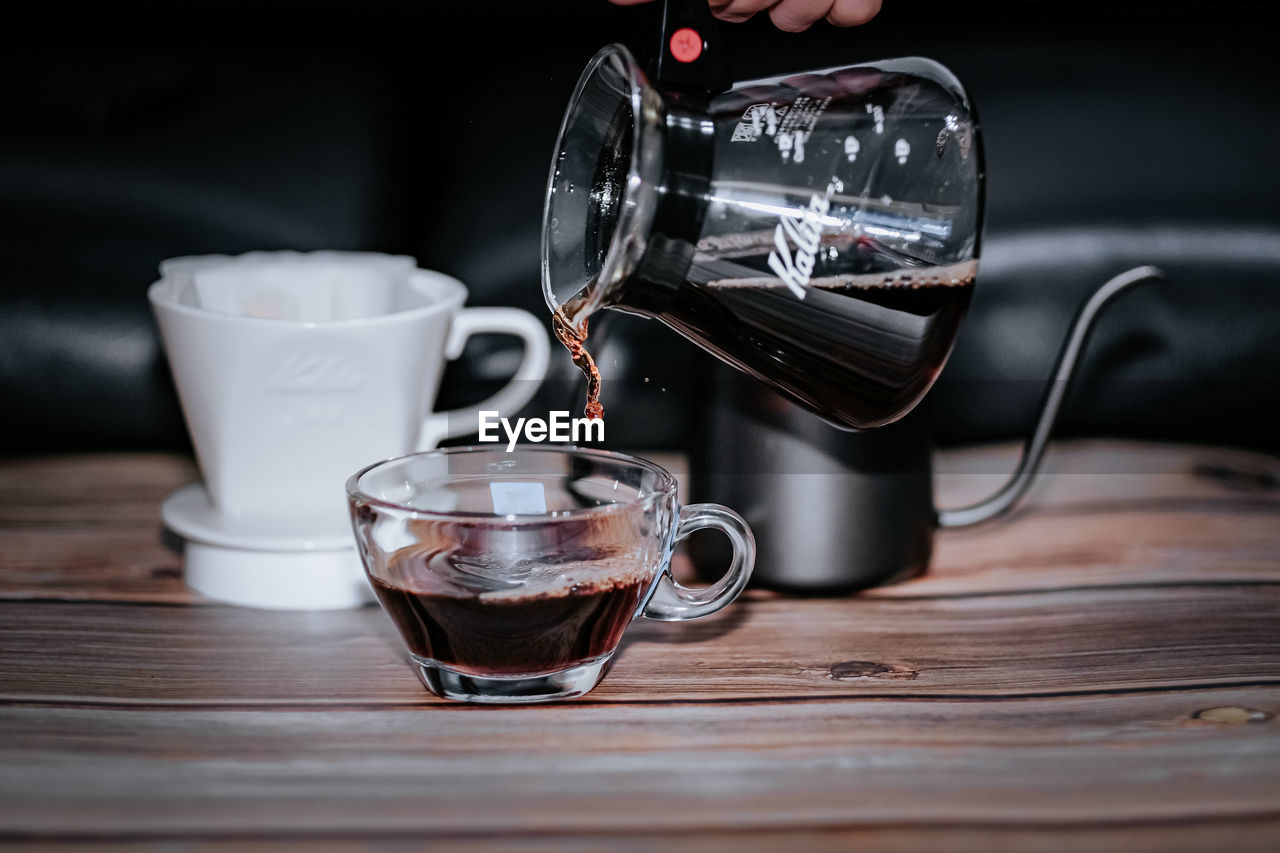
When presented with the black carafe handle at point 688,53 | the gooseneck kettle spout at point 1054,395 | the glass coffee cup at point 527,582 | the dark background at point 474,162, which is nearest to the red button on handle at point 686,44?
the black carafe handle at point 688,53

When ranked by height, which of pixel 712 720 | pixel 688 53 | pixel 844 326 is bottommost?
pixel 712 720

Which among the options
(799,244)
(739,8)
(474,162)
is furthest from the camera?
(474,162)

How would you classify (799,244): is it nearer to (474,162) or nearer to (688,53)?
(688,53)

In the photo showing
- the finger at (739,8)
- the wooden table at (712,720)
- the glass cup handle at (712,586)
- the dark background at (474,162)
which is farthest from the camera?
the dark background at (474,162)

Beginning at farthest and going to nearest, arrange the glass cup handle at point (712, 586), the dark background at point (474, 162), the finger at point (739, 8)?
the dark background at point (474, 162) < the finger at point (739, 8) < the glass cup handle at point (712, 586)

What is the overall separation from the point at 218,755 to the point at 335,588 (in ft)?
0.52

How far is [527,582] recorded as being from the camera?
48 centimetres

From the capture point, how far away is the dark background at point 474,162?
92cm

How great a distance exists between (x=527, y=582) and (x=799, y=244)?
0.59 feet

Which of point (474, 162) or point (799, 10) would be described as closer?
point (799, 10)

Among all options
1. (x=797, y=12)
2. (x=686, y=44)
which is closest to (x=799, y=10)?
(x=797, y=12)

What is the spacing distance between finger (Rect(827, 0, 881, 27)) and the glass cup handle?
1.14 ft

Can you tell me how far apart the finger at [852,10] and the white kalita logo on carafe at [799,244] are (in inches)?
11.3

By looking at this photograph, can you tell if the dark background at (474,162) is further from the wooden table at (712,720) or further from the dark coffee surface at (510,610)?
the dark coffee surface at (510,610)
